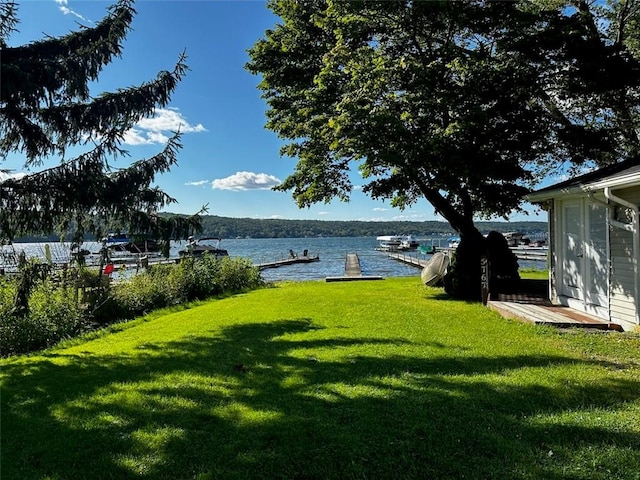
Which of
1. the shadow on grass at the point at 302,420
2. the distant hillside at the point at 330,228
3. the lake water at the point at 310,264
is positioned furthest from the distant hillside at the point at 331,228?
the shadow on grass at the point at 302,420

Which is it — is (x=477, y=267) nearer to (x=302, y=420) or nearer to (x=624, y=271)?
(x=624, y=271)

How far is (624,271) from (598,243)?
0.87m

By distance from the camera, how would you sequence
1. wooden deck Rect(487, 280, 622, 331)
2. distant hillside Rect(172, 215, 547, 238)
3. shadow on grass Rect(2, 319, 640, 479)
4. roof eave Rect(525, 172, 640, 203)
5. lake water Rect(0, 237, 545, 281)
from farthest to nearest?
distant hillside Rect(172, 215, 547, 238)
lake water Rect(0, 237, 545, 281)
wooden deck Rect(487, 280, 622, 331)
roof eave Rect(525, 172, 640, 203)
shadow on grass Rect(2, 319, 640, 479)

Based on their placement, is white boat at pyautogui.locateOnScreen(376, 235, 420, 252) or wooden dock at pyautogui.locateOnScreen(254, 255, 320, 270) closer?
wooden dock at pyautogui.locateOnScreen(254, 255, 320, 270)

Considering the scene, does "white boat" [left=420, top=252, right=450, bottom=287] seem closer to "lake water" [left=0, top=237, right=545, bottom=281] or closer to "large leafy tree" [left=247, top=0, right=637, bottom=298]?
"large leafy tree" [left=247, top=0, right=637, bottom=298]

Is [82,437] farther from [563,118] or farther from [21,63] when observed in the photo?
[563,118]

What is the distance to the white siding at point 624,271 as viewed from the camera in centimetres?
639

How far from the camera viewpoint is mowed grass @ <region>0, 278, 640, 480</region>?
2.70 m

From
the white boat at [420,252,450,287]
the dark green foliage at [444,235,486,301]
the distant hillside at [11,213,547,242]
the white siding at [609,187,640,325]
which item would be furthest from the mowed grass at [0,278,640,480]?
the distant hillside at [11,213,547,242]

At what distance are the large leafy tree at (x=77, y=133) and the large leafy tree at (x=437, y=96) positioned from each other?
13.7 ft

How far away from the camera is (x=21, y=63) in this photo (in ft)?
20.1

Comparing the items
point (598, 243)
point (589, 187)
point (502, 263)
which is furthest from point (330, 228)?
point (589, 187)

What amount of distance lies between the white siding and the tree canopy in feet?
10.6

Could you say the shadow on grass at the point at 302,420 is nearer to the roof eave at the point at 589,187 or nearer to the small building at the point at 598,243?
the small building at the point at 598,243
